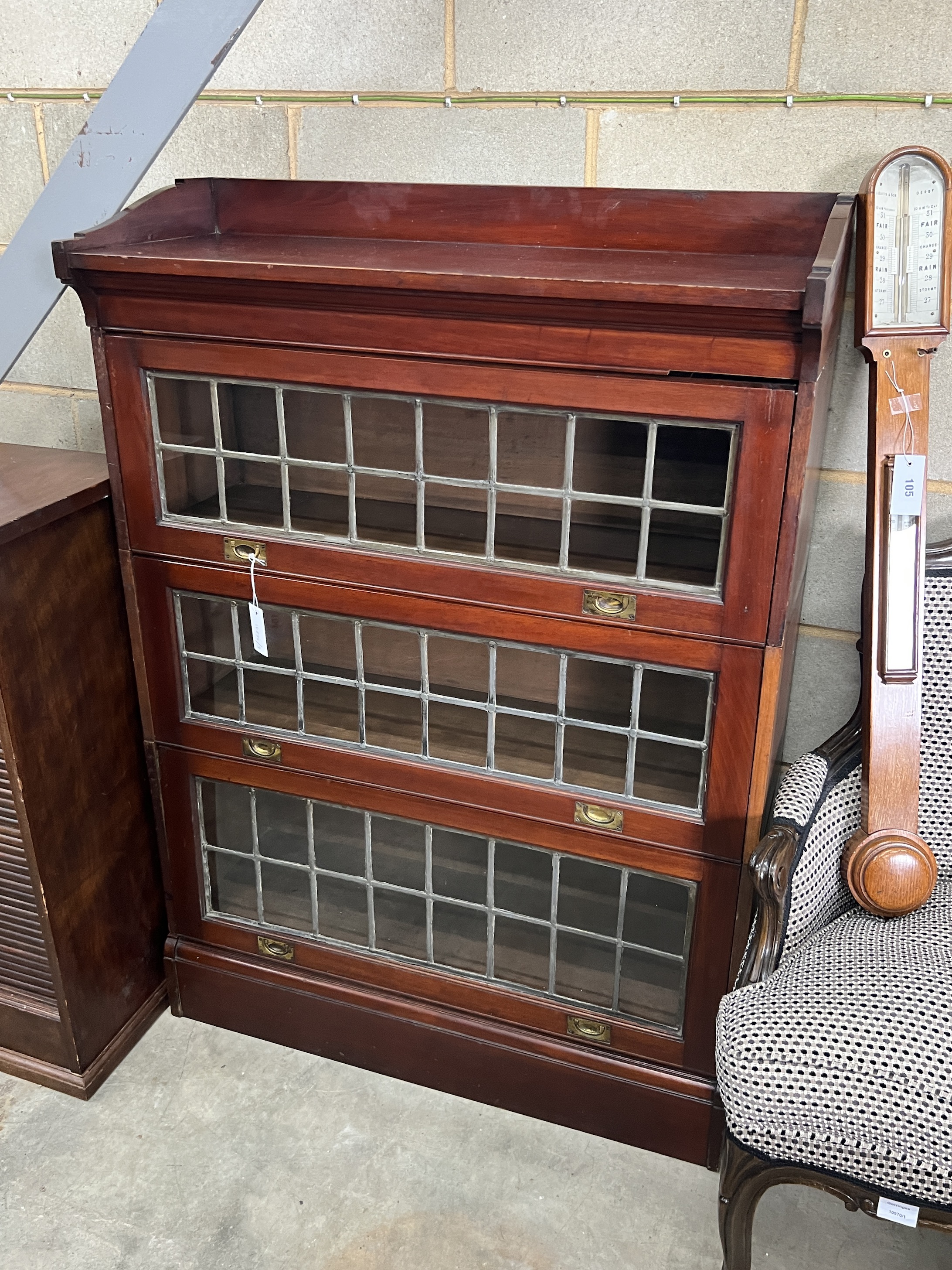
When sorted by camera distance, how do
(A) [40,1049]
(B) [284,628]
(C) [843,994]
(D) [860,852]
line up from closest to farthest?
(C) [843,994], (D) [860,852], (B) [284,628], (A) [40,1049]

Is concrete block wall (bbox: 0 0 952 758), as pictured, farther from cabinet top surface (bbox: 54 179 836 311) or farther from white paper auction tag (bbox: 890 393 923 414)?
white paper auction tag (bbox: 890 393 923 414)

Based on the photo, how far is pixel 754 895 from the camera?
1.47 meters

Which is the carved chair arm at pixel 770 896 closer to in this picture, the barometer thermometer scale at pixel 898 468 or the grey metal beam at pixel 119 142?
→ the barometer thermometer scale at pixel 898 468

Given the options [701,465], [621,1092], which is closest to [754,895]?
[621,1092]

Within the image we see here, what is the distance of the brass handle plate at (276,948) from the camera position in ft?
6.14

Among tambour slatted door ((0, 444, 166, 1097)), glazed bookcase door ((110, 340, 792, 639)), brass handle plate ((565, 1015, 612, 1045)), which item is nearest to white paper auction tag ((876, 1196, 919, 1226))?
brass handle plate ((565, 1015, 612, 1045))

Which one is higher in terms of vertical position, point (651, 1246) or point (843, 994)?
point (843, 994)

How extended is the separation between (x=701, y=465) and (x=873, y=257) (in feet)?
1.22

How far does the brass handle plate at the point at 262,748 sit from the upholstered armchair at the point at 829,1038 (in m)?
0.81

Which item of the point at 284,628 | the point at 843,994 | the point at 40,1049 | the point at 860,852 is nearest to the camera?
the point at 843,994

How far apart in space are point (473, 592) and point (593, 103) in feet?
2.60

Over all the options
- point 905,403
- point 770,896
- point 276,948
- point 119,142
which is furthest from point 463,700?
point 119,142

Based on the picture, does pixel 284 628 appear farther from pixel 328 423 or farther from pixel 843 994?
pixel 843 994

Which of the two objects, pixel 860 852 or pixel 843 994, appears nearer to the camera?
pixel 843 994
